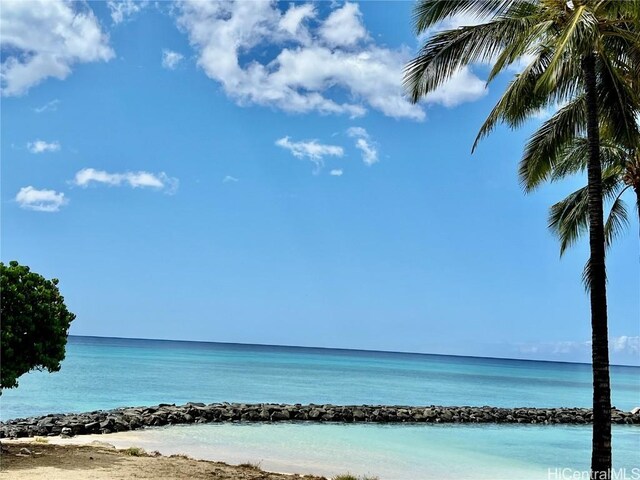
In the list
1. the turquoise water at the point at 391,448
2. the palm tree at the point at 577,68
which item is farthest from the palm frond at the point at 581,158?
the turquoise water at the point at 391,448

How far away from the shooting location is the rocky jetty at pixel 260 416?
53.2 ft

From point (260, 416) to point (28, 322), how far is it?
41.9 ft

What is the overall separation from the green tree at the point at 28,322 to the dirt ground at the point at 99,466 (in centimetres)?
128

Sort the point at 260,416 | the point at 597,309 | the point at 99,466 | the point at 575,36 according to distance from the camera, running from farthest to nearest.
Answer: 1. the point at 260,416
2. the point at 99,466
3. the point at 597,309
4. the point at 575,36

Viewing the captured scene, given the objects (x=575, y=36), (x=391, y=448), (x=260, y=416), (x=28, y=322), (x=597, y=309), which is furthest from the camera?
(x=260, y=416)

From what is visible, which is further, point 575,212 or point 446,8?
point 575,212

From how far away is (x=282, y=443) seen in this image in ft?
52.9

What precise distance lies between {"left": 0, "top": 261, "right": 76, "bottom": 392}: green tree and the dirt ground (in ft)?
4.21

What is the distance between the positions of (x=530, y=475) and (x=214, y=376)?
35.6 meters

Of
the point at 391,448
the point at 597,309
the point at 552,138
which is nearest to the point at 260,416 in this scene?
the point at 391,448

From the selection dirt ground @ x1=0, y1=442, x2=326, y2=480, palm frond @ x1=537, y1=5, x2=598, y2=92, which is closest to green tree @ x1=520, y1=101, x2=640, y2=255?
palm frond @ x1=537, y1=5, x2=598, y2=92

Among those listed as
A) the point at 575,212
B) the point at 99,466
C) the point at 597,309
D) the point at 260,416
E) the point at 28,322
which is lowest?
the point at 260,416

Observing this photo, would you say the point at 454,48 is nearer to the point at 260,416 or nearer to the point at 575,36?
the point at 575,36

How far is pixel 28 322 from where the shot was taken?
32.6 ft
